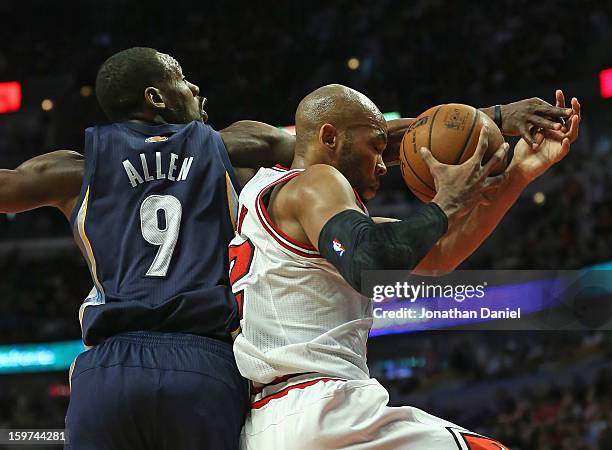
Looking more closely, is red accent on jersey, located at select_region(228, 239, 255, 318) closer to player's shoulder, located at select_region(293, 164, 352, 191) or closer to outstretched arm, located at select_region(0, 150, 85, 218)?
player's shoulder, located at select_region(293, 164, 352, 191)

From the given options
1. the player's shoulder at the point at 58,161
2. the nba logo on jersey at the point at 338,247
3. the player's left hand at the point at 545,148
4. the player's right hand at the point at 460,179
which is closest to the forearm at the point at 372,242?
the nba logo on jersey at the point at 338,247

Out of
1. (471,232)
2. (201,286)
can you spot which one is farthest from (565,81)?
(201,286)

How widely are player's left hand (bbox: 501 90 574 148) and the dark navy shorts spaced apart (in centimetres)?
135

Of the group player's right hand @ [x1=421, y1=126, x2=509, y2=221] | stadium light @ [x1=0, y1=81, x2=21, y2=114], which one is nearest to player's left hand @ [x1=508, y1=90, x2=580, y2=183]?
player's right hand @ [x1=421, y1=126, x2=509, y2=221]

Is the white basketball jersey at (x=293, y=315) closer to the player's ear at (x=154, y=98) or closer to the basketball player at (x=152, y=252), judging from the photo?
the basketball player at (x=152, y=252)

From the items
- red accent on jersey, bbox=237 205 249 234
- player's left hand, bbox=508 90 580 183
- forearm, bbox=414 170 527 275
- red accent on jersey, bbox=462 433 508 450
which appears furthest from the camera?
forearm, bbox=414 170 527 275

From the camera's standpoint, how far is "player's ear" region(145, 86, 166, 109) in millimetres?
3257

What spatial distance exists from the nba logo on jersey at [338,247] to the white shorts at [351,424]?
0.38 meters

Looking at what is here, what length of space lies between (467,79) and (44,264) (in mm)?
8005

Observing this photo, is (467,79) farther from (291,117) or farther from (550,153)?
(550,153)

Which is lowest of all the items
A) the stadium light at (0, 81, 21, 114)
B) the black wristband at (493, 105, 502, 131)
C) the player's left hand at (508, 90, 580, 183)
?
the player's left hand at (508, 90, 580, 183)

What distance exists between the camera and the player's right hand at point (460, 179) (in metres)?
2.54

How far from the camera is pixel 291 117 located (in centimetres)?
1323

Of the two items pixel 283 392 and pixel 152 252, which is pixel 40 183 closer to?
pixel 152 252
